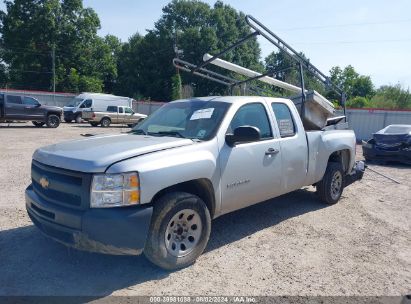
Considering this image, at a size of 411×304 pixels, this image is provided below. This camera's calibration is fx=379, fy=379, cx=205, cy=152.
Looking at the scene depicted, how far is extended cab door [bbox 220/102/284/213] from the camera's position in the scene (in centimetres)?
446

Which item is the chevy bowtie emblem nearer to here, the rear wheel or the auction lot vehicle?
the auction lot vehicle

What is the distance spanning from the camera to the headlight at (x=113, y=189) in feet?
11.5

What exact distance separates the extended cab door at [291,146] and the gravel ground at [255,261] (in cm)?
72

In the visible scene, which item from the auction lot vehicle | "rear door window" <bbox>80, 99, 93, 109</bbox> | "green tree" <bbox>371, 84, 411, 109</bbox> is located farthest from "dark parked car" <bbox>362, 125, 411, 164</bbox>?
"green tree" <bbox>371, 84, 411, 109</bbox>

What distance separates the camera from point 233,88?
26.9ft

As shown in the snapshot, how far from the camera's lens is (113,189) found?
351cm

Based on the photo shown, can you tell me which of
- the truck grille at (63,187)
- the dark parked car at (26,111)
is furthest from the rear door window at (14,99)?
the truck grille at (63,187)

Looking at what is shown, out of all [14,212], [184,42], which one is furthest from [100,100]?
[184,42]

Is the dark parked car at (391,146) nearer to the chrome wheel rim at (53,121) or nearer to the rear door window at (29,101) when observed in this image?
the chrome wheel rim at (53,121)

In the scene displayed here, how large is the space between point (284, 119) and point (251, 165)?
1.22 m

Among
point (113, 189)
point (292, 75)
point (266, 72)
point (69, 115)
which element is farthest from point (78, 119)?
point (113, 189)

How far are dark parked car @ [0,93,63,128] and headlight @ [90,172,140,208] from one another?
19.7 metres

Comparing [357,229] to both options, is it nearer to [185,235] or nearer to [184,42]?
[185,235]

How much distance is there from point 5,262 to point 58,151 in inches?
53.2
